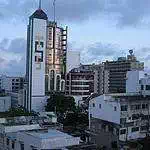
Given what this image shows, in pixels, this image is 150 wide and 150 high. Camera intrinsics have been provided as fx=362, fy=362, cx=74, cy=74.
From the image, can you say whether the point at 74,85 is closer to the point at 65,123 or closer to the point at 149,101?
the point at 65,123

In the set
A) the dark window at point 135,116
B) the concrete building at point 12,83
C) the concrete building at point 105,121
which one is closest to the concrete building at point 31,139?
the concrete building at point 105,121

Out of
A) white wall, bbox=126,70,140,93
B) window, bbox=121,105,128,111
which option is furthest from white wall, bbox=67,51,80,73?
window, bbox=121,105,128,111

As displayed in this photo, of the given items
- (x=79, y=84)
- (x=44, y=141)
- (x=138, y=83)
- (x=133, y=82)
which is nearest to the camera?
(x=44, y=141)

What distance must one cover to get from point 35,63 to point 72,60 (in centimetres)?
1802

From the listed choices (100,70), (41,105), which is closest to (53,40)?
(41,105)

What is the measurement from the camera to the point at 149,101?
115 ft

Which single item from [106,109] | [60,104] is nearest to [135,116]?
[106,109]

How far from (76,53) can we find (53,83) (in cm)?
1218

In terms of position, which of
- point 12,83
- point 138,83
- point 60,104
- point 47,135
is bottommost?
point 47,135

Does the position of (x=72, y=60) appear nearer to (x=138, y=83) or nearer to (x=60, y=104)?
(x=60, y=104)

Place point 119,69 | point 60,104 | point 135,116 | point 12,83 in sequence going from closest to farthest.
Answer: point 135,116, point 60,104, point 12,83, point 119,69

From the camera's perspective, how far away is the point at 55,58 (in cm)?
6531

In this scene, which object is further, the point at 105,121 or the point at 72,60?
the point at 72,60

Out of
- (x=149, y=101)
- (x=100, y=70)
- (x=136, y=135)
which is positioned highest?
(x=100, y=70)
